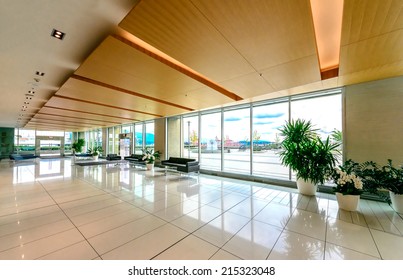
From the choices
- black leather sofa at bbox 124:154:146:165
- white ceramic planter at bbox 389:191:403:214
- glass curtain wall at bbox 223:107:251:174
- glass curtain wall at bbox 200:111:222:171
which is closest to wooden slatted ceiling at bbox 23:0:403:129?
glass curtain wall at bbox 223:107:251:174

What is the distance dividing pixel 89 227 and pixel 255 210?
3.09m

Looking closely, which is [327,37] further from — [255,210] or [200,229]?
[200,229]

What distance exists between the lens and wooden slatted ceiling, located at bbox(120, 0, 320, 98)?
192 centimetres

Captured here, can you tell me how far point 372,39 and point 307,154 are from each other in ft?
8.68

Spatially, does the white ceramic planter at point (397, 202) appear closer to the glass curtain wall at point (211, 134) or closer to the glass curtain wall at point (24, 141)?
the glass curtain wall at point (211, 134)

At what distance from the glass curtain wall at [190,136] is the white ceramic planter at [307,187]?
5.18 m

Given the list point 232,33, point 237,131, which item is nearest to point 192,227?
point 232,33

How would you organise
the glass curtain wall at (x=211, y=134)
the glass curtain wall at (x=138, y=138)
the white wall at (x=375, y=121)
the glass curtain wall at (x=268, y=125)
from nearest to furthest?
1. the white wall at (x=375, y=121)
2. the glass curtain wall at (x=268, y=125)
3. the glass curtain wall at (x=211, y=134)
4. the glass curtain wall at (x=138, y=138)

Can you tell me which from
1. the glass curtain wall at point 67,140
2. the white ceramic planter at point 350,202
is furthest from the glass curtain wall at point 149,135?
the glass curtain wall at point 67,140

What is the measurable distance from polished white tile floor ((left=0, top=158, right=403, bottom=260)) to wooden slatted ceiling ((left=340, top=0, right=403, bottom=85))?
2981mm

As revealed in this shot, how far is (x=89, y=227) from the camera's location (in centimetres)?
Answer: 265

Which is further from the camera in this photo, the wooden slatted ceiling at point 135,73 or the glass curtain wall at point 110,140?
the glass curtain wall at point 110,140

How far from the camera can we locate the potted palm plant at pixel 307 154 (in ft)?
13.5
